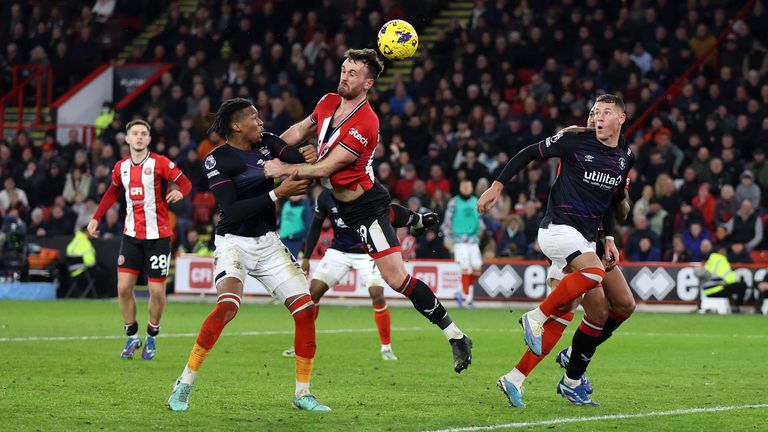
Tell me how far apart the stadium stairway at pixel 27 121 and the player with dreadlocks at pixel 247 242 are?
2532cm

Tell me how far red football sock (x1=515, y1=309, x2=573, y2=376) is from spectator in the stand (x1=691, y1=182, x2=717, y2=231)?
49.7 feet

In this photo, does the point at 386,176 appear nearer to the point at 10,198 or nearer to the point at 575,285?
the point at 10,198

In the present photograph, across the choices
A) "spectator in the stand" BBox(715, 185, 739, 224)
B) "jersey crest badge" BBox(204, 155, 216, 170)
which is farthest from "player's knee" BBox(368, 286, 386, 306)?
"spectator in the stand" BBox(715, 185, 739, 224)

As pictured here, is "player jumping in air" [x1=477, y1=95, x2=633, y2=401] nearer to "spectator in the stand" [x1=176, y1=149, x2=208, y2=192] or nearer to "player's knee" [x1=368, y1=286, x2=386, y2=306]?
"player's knee" [x1=368, y1=286, x2=386, y2=306]

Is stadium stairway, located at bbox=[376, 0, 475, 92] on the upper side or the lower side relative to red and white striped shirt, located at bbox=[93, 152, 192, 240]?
upper

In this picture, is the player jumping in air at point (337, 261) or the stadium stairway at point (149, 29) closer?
the player jumping in air at point (337, 261)

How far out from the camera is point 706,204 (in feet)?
80.4

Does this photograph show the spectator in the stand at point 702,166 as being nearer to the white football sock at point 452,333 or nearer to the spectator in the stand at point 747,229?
the spectator in the stand at point 747,229

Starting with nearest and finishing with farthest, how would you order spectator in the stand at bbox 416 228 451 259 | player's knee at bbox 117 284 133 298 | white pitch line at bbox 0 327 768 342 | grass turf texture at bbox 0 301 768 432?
grass turf texture at bbox 0 301 768 432 → player's knee at bbox 117 284 133 298 → white pitch line at bbox 0 327 768 342 → spectator in the stand at bbox 416 228 451 259

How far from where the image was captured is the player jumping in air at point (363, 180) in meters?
9.59

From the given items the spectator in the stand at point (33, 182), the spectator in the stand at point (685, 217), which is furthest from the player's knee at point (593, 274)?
the spectator in the stand at point (33, 182)

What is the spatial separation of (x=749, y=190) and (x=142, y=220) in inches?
547

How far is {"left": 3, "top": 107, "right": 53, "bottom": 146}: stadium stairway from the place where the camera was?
34.3 meters

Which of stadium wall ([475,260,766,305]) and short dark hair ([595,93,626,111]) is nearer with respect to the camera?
short dark hair ([595,93,626,111])
